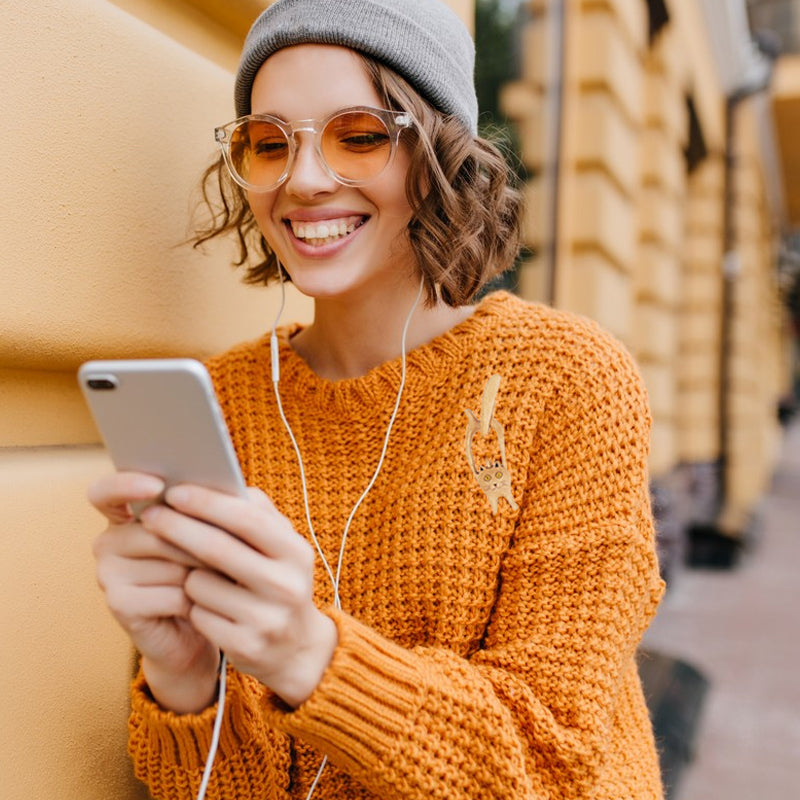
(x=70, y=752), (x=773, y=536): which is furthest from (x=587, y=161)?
(x=773, y=536)

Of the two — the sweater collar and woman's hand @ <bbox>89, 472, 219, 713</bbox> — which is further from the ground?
the sweater collar

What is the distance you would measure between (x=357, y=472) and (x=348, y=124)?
54cm

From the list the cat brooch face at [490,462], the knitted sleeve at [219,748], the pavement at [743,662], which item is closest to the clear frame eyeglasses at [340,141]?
the cat brooch face at [490,462]

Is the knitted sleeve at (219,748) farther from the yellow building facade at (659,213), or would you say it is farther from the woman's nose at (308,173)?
the yellow building facade at (659,213)

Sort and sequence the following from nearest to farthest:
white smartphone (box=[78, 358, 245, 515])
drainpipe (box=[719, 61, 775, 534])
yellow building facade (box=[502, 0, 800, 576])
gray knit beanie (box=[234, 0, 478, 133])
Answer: white smartphone (box=[78, 358, 245, 515]) → gray knit beanie (box=[234, 0, 478, 133]) → yellow building facade (box=[502, 0, 800, 576]) → drainpipe (box=[719, 61, 775, 534])

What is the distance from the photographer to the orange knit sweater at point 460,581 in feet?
3.73

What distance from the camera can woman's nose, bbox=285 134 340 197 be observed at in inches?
52.1

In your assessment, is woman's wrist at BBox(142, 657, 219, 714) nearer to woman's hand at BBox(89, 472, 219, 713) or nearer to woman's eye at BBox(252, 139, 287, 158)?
woman's hand at BBox(89, 472, 219, 713)

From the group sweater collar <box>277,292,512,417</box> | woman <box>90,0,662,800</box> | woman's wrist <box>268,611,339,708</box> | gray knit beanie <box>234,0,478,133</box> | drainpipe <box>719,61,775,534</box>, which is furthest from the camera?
drainpipe <box>719,61,775,534</box>

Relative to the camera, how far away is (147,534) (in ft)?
3.19

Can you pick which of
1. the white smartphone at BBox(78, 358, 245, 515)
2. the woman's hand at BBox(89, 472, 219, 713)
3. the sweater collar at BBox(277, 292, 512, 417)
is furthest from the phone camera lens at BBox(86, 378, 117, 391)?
the sweater collar at BBox(277, 292, 512, 417)

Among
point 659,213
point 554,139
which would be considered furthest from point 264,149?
point 659,213

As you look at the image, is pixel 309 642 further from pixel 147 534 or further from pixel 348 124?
pixel 348 124

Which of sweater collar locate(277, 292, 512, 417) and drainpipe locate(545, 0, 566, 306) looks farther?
drainpipe locate(545, 0, 566, 306)
